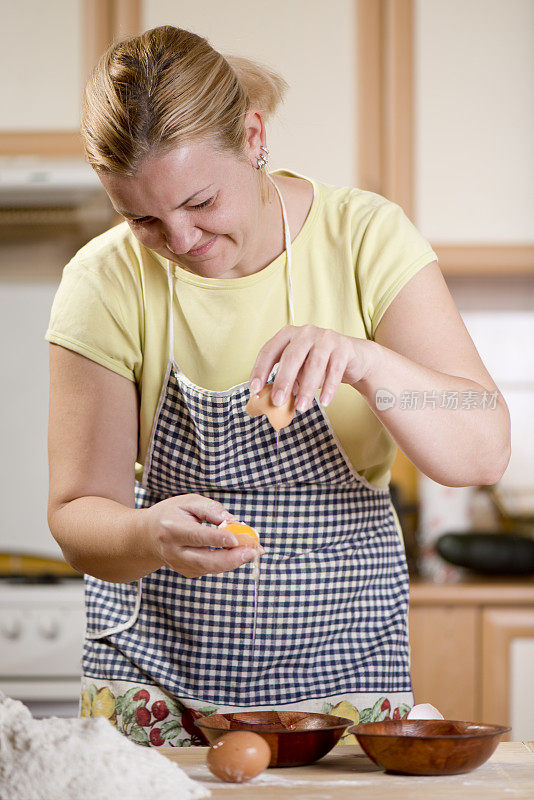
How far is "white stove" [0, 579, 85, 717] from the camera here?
208 cm

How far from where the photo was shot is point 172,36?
1026mm

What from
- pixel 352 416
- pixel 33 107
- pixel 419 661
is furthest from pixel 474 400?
pixel 33 107

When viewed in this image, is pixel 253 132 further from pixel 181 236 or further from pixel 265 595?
pixel 265 595

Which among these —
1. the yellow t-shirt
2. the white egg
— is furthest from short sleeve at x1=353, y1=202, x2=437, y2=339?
the white egg

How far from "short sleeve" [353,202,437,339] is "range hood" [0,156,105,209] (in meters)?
1.20

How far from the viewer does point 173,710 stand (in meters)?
1.13

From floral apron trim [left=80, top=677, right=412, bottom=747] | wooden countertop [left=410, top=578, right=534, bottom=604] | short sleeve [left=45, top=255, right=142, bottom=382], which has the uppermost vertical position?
short sleeve [left=45, top=255, right=142, bottom=382]

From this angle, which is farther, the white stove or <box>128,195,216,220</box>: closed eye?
the white stove

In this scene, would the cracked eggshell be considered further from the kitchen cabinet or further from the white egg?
the kitchen cabinet

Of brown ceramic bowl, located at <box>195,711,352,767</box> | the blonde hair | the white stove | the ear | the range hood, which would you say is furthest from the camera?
the range hood

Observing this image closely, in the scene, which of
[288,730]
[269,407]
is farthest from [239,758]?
[269,407]

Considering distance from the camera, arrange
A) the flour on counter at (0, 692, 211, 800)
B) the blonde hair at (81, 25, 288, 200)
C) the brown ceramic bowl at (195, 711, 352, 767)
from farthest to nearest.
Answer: the blonde hair at (81, 25, 288, 200) < the brown ceramic bowl at (195, 711, 352, 767) < the flour on counter at (0, 692, 211, 800)

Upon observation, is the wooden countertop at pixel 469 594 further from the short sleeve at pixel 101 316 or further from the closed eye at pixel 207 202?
the closed eye at pixel 207 202

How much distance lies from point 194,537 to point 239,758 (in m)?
0.20
